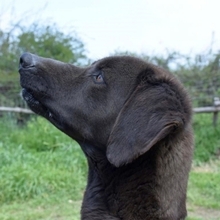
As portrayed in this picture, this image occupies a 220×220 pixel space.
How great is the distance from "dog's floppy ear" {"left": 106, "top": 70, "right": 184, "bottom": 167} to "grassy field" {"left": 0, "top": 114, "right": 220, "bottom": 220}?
9.43 ft

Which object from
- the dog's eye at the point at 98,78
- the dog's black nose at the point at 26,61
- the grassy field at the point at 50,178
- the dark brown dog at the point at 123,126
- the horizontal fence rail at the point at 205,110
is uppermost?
the dog's black nose at the point at 26,61

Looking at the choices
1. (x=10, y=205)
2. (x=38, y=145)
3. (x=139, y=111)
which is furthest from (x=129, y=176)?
(x=38, y=145)

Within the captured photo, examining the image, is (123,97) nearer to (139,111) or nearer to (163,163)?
(139,111)

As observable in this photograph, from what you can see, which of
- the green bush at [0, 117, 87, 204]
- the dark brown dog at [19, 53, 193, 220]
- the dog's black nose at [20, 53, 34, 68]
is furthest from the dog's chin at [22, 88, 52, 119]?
the green bush at [0, 117, 87, 204]

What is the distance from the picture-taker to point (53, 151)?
7344 mm

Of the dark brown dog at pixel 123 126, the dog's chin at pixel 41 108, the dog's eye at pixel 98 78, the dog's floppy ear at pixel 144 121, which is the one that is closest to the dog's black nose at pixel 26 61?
the dark brown dog at pixel 123 126

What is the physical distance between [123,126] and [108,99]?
31cm

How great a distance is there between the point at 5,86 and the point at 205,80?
4.32 m

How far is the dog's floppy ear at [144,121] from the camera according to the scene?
2.15 metres

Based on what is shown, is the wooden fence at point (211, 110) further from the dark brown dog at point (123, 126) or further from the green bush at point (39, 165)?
the dark brown dog at point (123, 126)

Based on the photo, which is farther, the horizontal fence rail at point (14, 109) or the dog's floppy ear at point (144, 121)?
the horizontal fence rail at point (14, 109)

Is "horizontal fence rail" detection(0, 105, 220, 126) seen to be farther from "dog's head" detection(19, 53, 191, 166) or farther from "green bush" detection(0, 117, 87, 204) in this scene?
"dog's head" detection(19, 53, 191, 166)

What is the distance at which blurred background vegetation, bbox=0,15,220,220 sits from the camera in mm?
5522

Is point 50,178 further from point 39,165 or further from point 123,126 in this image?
point 123,126
